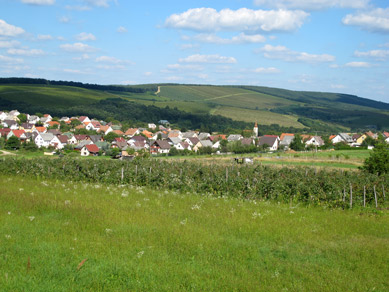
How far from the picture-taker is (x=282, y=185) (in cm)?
2180

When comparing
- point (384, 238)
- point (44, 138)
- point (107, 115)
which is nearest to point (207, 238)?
point (384, 238)

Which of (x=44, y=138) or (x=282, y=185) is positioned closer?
(x=282, y=185)

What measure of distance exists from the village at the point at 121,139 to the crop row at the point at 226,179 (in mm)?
41902

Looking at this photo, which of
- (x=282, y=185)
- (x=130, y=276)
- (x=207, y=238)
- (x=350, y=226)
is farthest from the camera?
(x=282, y=185)

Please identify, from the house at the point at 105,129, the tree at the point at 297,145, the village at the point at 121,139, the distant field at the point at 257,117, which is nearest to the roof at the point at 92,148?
the village at the point at 121,139

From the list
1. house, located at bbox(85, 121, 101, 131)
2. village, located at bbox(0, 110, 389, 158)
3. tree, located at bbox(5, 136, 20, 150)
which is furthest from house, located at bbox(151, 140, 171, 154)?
house, located at bbox(85, 121, 101, 131)

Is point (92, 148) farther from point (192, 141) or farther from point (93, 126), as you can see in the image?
point (93, 126)

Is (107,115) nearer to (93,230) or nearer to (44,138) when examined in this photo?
(44,138)

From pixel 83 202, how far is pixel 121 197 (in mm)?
2478

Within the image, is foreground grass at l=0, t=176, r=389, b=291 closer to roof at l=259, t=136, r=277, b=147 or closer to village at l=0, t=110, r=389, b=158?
village at l=0, t=110, r=389, b=158

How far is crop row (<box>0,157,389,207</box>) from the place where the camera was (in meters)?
21.1

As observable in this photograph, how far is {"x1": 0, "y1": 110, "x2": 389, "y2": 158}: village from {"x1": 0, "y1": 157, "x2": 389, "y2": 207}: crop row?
41902 mm

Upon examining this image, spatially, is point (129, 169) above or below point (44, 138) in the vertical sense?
above

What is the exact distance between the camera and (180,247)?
1079 cm
